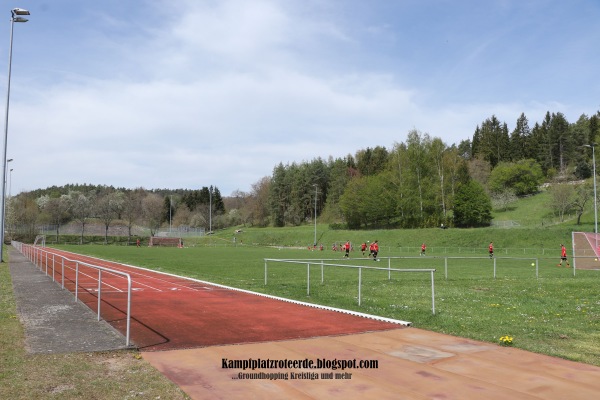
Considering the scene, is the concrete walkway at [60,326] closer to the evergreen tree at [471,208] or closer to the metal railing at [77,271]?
the metal railing at [77,271]

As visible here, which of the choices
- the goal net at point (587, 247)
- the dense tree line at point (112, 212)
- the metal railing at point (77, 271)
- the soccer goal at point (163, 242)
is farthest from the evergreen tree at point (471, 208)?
the metal railing at point (77, 271)

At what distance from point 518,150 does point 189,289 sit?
12072 centimetres

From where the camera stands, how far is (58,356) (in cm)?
702

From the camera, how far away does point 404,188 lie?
80.3m

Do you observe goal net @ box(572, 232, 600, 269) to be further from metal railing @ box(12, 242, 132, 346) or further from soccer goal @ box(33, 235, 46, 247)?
soccer goal @ box(33, 235, 46, 247)

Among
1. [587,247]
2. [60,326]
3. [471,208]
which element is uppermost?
[471,208]

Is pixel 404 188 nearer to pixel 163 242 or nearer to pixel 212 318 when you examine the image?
pixel 163 242

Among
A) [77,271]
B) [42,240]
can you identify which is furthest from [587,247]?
[42,240]

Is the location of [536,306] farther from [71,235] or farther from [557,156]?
[557,156]

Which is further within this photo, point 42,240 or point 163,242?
point 163,242

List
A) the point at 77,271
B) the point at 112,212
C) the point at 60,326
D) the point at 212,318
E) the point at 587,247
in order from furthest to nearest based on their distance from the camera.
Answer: the point at 112,212 < the point at 587,247 < the point at 77,271 < the point at 212,318 < the point at 60,326

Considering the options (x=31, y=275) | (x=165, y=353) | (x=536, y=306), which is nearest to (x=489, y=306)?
(x=536, y=306)

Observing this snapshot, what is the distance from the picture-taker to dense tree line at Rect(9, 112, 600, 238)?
78.9m

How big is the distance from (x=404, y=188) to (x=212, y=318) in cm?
7231
